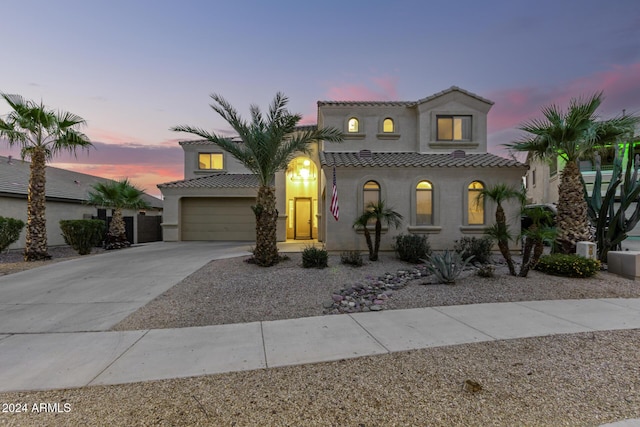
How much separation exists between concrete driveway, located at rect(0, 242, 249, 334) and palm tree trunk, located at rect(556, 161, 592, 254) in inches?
466

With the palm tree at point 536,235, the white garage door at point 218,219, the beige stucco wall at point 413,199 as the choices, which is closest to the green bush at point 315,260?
the beige stucco wall at point 413,199

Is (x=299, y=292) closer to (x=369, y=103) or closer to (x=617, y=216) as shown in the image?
(x=617, y=216)

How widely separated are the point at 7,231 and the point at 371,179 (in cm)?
1485

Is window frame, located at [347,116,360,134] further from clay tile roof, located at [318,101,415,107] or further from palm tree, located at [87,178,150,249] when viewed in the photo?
palm tree, located at [87,178,150,249]

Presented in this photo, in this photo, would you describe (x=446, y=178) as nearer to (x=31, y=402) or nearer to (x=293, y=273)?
(x=293, y=273)

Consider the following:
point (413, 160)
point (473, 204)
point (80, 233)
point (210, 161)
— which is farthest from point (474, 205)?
point (80, 233)

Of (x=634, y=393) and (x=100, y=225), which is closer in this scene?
(x=634, y=393)

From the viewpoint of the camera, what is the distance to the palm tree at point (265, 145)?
32.0 ft

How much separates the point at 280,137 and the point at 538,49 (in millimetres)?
12451

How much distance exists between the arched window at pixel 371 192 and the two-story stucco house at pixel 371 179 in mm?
43

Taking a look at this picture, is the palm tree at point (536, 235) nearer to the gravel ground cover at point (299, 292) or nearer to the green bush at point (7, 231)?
the gravel ground cover at point (299, 292)

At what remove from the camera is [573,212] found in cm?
941

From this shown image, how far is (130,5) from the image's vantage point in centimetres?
1179

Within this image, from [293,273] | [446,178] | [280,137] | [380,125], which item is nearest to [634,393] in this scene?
[293,273]
